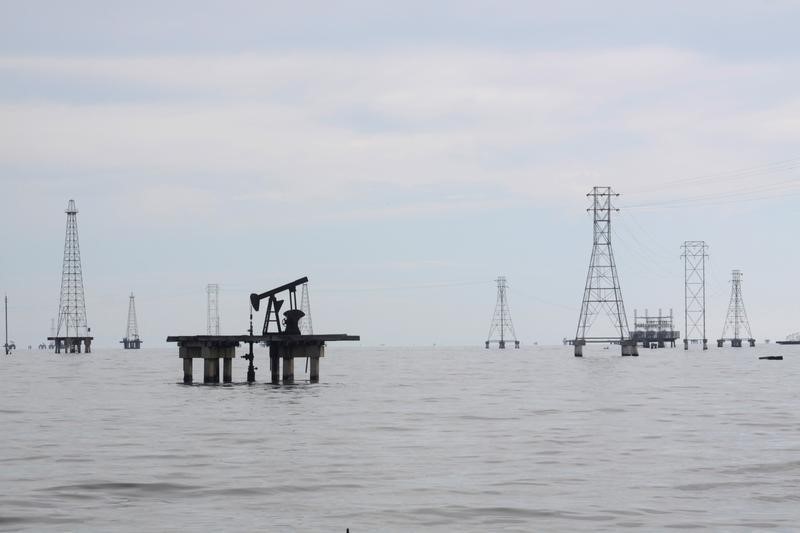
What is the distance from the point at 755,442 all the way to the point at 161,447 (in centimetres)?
1949

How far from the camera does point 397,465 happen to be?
32500 mm

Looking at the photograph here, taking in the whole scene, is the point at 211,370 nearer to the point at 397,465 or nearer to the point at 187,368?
the point at 187,368

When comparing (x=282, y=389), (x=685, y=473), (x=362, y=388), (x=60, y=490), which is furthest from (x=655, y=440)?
(x=362, y=388)

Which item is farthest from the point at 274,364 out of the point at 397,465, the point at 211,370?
the point at 397,465

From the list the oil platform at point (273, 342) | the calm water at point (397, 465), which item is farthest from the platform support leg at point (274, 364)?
the calm water at point (397, 465)

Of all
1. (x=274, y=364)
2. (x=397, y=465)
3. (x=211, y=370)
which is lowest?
(x=397, y=465)

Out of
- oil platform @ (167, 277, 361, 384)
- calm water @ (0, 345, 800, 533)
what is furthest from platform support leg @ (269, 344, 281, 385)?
calm water @ (0, 345, 800, 533)

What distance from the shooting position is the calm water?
24.3 meters

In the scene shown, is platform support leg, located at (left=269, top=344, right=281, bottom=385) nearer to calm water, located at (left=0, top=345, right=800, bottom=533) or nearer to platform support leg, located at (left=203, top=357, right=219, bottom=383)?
platform support leg, located at (left=203, top=357, right=219, bottom=383)

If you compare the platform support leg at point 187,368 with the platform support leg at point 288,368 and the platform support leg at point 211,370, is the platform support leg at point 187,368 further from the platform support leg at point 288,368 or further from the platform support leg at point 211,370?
the platform support leg at point 288,368

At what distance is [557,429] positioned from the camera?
43844mm

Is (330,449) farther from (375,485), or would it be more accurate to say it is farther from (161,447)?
(375,485)

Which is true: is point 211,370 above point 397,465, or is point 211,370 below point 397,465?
above

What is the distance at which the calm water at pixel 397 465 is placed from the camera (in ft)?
79.9
